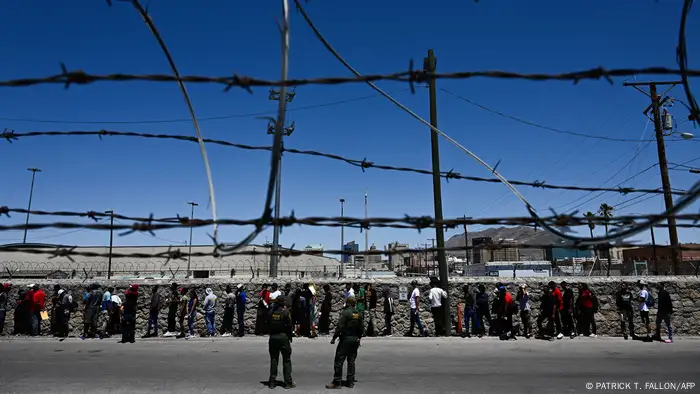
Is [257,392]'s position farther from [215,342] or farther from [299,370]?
[215,342]

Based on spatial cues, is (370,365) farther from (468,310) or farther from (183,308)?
(183,308)

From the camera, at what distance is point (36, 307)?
522 inches

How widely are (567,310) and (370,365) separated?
634 centimetres

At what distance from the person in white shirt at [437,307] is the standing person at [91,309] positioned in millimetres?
9082

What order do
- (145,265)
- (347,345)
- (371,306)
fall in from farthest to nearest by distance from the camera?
(145,265) < (371,306) < (347,345)

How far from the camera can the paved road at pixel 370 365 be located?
23.8 feet

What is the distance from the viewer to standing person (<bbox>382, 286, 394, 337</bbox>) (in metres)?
13.0

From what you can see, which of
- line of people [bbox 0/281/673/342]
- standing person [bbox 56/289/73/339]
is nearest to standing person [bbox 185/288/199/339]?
line of people [bbox 0/281/673/342]

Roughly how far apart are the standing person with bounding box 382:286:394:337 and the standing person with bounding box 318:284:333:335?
1560 mm

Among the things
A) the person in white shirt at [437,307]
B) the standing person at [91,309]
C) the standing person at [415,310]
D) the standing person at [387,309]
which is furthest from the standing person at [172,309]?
the person in white shirt at [437,307]

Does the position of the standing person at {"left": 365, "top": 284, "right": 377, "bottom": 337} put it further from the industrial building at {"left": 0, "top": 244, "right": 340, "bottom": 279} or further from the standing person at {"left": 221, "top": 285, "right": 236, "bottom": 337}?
the standing person at {"left": 221, "top": 285, "right": 236, "bottom": 337}

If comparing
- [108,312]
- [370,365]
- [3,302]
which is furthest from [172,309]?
[370,365]

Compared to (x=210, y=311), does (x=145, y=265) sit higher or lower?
higher

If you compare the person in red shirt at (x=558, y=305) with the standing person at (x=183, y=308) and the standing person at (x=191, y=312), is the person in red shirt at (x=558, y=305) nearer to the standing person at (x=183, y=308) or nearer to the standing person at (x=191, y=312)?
the standing person at (x=191, y=312)
